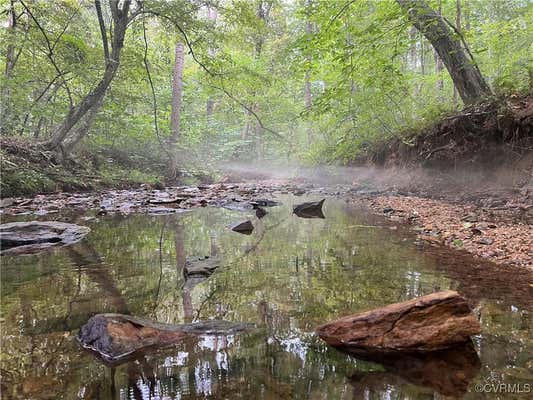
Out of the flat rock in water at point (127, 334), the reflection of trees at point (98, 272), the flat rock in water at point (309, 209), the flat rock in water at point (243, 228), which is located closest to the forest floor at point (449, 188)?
the flat rock in water at point (309, 209)

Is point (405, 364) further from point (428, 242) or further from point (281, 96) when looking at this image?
point (281, 96)

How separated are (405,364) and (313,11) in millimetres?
7378

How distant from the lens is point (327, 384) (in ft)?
4.53

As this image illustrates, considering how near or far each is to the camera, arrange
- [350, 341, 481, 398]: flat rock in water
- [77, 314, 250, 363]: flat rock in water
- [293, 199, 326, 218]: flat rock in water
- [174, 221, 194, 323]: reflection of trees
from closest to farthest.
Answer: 1. [350, 341, 481, 398]: flat rock in water
2. [77, 314, 250, 363]: flat rock in water
3. [174, 221, 194, 323]: reflection of trees
4. [293, 199, 326, 218]: flat rock in water

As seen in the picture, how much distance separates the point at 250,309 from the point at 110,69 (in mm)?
8317

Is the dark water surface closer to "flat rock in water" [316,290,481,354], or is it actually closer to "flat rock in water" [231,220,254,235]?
"flat rock in water" [316,290,481,354]

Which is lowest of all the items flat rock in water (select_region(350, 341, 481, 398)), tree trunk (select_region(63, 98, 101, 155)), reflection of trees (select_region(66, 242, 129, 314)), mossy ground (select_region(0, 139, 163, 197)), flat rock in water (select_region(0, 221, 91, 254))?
flat rock in water (select_region(350, 341, 481, 398))

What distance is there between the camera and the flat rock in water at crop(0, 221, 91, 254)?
360 cm

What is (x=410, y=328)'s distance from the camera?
168cm

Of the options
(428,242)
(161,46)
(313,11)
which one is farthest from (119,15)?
(428,242)

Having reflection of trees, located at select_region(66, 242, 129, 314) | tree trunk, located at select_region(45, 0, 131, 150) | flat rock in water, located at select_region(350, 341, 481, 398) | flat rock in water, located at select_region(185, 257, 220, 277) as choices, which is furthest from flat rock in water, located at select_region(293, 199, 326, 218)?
tree trunk, located at select_region(45, 0, 131, 150)

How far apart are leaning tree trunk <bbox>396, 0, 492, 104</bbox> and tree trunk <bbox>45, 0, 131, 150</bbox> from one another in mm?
6152

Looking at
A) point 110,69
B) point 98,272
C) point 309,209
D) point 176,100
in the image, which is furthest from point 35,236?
point 176,100

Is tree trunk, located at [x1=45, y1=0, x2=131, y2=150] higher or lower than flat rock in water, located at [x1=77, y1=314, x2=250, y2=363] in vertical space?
higher
